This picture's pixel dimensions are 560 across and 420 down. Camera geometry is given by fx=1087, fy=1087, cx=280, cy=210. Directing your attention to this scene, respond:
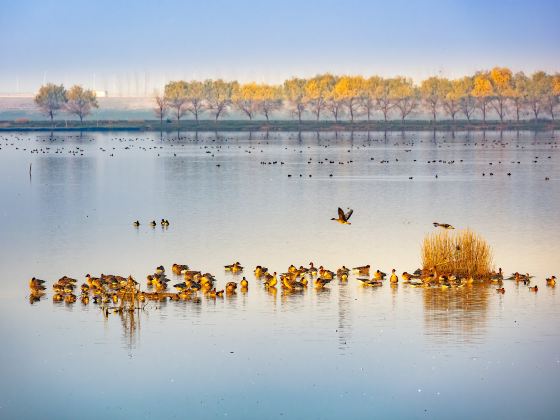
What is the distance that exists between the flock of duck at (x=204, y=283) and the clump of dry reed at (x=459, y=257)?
1.09 ft

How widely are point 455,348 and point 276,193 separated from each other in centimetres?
4039

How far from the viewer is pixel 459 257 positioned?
31.0 meters

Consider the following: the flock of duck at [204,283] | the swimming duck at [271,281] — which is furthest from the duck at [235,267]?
the swimming duck at [271,281]

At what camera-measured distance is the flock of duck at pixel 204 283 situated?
28.4 metres

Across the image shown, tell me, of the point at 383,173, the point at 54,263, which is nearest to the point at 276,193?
the point at 383,173

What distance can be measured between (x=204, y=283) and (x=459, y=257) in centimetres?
736

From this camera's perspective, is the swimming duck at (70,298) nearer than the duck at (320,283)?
Yes

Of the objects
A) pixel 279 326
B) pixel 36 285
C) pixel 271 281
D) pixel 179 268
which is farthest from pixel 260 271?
pixel 36 285

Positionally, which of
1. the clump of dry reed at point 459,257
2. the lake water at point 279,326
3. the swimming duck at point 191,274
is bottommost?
the lake water at point 279,326

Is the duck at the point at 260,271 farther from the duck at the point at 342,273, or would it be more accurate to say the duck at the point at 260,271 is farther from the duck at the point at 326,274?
the duck at the point at 342,273

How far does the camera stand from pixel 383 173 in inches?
3196

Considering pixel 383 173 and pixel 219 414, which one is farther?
pixel 383 173

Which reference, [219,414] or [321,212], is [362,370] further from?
[321,212]

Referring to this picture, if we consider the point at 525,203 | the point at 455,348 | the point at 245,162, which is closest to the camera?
the point at 455,348
